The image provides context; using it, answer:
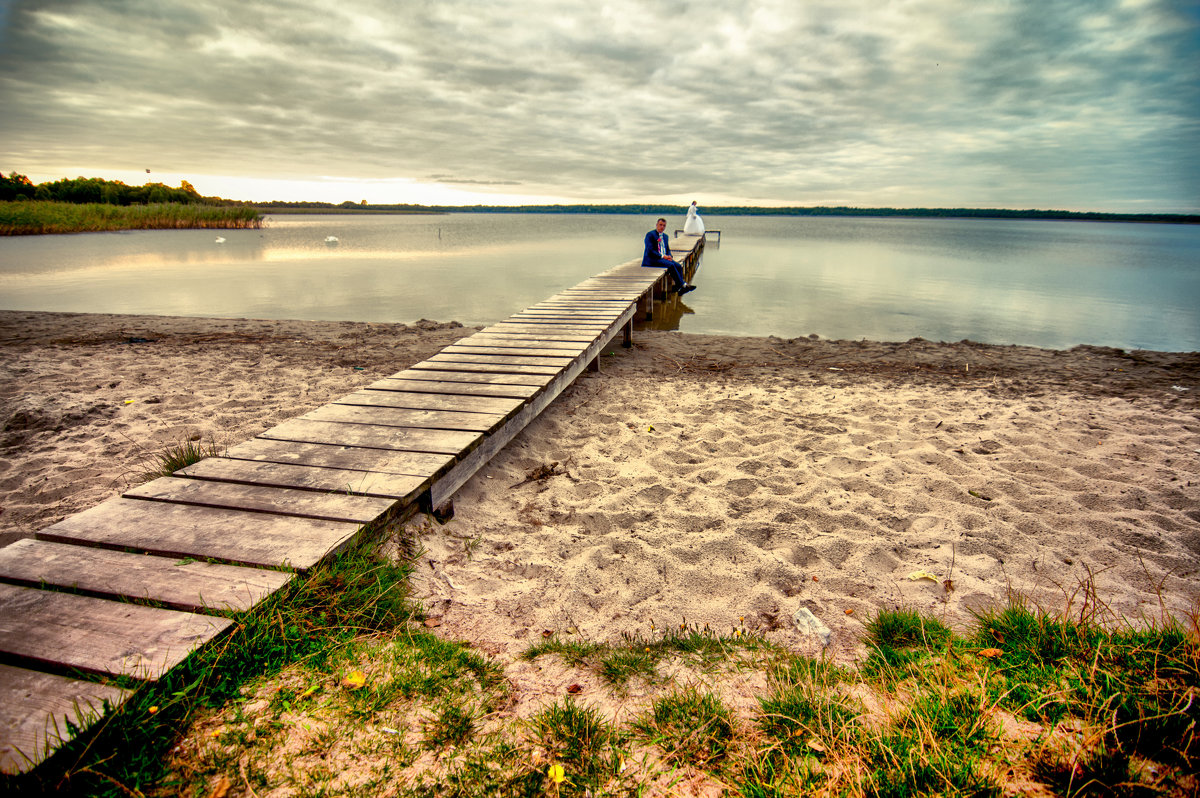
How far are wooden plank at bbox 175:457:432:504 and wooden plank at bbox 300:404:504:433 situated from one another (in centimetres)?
67

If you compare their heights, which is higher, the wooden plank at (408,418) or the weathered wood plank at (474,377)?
the weathered wood plank at (474,377)

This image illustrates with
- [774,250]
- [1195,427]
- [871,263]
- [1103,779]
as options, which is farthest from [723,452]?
[774,250]

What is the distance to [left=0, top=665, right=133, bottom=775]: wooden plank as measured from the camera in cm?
134

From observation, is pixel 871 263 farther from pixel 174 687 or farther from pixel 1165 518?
pixel 174 687

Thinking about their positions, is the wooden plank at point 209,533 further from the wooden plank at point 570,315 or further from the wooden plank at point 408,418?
the wooden plank at point 570,315

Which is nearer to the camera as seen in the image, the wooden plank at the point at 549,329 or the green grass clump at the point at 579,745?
the green grass clump at the point at 579,745

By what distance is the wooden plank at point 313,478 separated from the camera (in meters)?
2.71

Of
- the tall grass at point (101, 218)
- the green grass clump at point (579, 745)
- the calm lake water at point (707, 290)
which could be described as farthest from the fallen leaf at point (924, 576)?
the tall grass at point (101, 218)

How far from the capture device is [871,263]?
24234 millimetres

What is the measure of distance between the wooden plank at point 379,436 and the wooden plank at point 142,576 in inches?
47.2

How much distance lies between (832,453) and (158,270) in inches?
874

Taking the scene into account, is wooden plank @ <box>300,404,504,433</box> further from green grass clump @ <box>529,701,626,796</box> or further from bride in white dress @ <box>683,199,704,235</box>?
bride in white dress @ <box>683,199,704,235</box>

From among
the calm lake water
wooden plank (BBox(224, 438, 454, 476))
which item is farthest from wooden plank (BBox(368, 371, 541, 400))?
the calm lake water

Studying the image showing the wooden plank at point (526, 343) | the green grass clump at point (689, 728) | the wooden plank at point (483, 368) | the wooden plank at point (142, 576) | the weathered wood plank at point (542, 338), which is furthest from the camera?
the weathered wood plank at point (542, 338)
